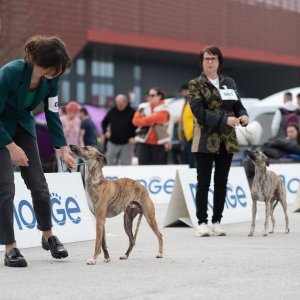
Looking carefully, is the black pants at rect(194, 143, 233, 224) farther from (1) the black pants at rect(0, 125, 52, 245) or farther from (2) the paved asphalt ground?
(1) the black pants at rect(0, 125, 52, 245)

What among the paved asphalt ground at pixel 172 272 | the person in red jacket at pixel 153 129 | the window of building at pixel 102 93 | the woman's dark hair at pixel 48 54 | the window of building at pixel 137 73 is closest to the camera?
the paved asphalt ground at pixel 172 272

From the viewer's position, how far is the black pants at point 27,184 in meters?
7.29

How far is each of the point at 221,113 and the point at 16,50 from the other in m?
21.5

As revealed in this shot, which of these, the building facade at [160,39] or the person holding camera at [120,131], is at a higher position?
the building facade at [160,39]

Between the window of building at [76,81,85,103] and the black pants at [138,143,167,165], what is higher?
the window of building at [76,81,85,103]

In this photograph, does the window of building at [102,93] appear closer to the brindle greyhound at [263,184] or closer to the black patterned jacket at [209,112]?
the brindle greyhound at [263,184]

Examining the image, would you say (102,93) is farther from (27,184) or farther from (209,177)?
(27,184)

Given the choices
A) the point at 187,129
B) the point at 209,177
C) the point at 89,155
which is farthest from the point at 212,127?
the point at 187,129

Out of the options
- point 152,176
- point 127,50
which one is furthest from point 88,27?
point 152,176

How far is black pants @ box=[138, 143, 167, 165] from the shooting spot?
1631 centimetres

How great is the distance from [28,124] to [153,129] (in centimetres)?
871

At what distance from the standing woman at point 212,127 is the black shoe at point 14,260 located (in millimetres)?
2912

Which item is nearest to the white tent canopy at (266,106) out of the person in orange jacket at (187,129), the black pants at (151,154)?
the person in orange jacket at (187,129)

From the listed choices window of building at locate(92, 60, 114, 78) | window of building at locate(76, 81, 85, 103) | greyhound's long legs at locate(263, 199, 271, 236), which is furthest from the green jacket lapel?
window of building at locate(92, 60, 114, 78)
